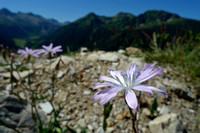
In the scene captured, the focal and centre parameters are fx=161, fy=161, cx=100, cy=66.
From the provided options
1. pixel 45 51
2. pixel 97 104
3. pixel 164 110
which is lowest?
pixel 164 110

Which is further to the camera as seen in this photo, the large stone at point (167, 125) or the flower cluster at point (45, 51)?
the large stone at point (167, 125)

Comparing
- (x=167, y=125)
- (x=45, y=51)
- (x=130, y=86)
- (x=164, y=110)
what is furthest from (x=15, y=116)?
(x=164, y=110)

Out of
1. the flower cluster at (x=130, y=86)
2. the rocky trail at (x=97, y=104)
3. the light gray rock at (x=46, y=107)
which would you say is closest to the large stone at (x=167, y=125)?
the rocky trail at (x=97, y=104)

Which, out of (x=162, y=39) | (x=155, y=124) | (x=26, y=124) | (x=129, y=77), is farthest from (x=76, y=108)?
(x=162, y=39)

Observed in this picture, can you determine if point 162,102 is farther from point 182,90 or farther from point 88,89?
point 88,89

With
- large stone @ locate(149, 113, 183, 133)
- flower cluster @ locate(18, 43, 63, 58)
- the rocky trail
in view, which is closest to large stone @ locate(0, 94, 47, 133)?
the rocky trail

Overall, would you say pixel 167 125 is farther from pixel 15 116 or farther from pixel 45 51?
pixel 15 116

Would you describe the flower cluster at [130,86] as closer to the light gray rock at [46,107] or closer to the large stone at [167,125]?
the large stone at [167,125]
